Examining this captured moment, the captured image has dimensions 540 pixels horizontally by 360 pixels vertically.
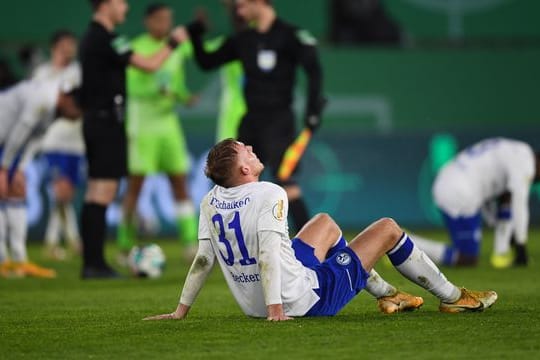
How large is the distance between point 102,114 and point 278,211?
4.36 meters

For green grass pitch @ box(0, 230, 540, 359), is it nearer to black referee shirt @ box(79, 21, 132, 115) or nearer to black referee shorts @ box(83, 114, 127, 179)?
black referee shorts @ box(83, 114, 127, 179)

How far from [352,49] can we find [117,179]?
8.39 metres

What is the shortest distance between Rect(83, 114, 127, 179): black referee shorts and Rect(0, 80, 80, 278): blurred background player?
0.56 meters

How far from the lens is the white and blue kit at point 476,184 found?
11.2 meters

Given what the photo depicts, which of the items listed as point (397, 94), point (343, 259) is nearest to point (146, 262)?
point (343, 259)

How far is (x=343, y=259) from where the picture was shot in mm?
6734

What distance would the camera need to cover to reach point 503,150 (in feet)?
37.7

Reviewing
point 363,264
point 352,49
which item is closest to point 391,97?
point 352,49

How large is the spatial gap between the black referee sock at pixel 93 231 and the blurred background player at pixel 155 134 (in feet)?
5.90

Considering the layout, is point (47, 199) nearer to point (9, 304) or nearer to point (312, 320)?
point (9, 304)

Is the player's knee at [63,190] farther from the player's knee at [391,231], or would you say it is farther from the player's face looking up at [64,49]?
the player's knee at [391,231]

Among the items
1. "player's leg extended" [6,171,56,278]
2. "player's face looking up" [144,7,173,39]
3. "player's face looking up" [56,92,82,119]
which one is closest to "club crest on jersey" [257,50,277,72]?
"player's face looking up" [56,92,82,119]

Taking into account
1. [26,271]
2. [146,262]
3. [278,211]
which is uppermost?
[278,211]

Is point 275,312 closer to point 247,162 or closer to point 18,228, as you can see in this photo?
point 247,162
